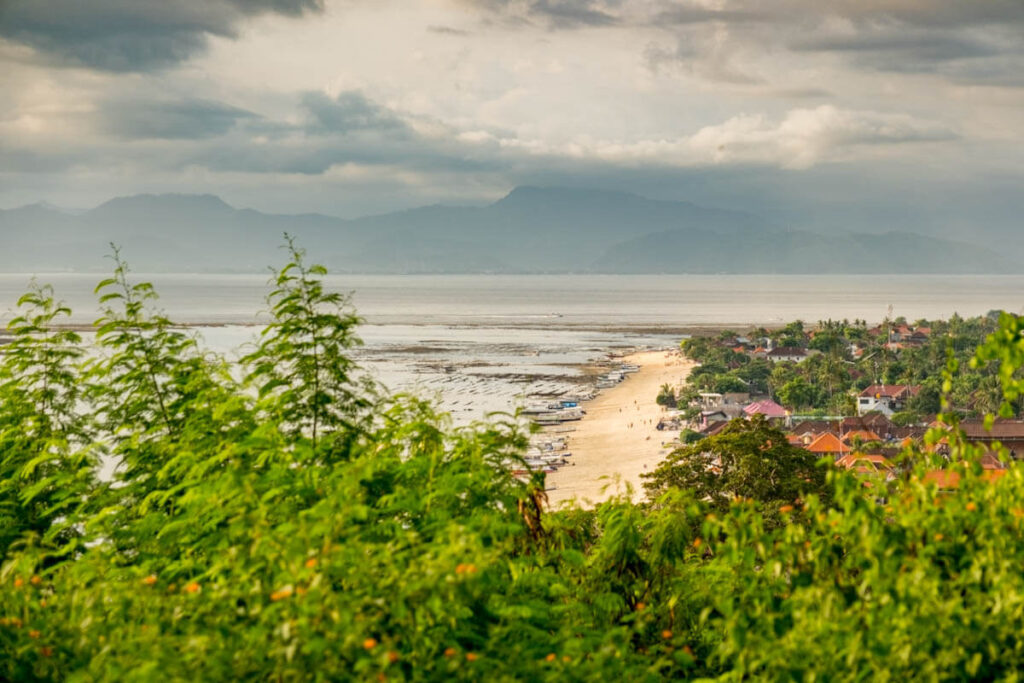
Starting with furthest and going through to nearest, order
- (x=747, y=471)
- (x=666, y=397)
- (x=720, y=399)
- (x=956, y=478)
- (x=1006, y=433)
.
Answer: (x=720, y=399) → (x=666, y=397) → (x=1006, y=433) → (x=747, y=471) → (x=956, y=478)

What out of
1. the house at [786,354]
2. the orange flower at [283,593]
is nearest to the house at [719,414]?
the house at [786,354]

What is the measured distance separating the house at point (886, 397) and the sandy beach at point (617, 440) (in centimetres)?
1020

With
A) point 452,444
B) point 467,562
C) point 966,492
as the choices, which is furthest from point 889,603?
point 452,444

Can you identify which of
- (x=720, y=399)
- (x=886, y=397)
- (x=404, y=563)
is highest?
(x=404, y=563)

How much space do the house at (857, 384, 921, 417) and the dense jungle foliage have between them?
46.2 m

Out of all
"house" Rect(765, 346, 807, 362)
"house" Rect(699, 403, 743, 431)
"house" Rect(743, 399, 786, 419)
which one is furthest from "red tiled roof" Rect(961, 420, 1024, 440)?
"house" Rect(765, 346, 807, 362)

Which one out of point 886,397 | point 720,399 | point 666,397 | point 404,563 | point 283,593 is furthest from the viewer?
point 886,397

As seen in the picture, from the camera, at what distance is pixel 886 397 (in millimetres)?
51906

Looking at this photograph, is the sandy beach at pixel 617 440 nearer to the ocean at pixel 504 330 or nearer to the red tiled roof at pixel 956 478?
the ocean at pixel 504 330

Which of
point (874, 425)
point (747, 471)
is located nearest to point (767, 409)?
point (874, 425)

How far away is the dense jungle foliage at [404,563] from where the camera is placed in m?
2.78

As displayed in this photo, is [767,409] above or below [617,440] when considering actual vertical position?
above

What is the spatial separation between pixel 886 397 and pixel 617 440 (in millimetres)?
20745

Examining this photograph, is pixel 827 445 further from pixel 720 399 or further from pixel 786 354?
pixel 786 354
